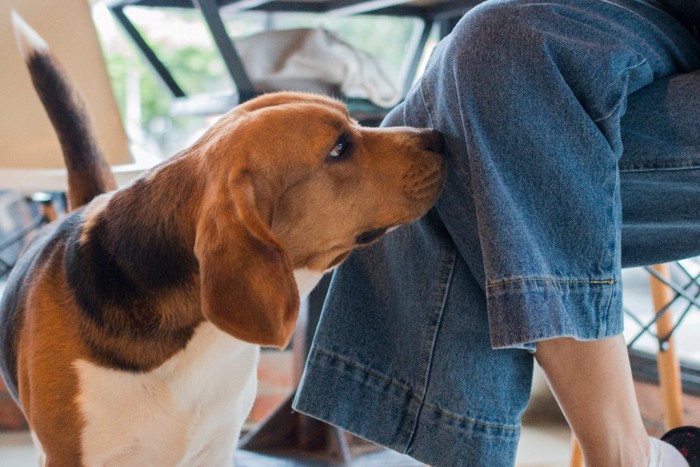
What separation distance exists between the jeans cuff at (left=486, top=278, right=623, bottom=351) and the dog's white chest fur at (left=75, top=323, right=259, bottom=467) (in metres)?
0.41

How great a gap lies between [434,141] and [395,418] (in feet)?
1.34

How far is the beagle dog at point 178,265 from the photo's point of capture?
3.33ft

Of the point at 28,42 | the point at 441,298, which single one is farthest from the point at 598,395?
the point at 28,42

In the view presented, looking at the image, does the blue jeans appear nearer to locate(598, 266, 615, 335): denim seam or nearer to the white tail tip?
locate(598, 266, 615, 335): denim seam

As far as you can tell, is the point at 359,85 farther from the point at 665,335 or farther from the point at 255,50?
the point at 665,335

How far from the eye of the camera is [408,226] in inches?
44.3

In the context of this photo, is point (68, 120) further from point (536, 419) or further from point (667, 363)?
point (536, 419)

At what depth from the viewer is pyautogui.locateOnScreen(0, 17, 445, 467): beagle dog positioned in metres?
1.01

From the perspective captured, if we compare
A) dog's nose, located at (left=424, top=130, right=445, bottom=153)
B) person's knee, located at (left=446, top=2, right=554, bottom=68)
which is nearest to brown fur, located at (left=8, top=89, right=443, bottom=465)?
dog's nose, located at (left=424, top=130, right=445, bottom=153)

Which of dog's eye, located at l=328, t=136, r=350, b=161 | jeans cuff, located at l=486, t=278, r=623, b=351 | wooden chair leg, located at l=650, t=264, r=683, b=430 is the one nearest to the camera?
jeans cuff, located at l=486, t=278, r=623, b=351

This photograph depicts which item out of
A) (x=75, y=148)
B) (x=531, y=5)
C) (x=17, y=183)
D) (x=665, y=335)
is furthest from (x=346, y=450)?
(x=531, y=5)

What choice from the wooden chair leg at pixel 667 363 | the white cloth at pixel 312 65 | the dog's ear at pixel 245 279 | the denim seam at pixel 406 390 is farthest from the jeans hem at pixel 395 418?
the white cloth at pixel 312 65

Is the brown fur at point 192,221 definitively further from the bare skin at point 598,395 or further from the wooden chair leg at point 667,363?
the wooden chair leg at point 667,363

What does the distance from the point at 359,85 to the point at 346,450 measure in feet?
2.82
